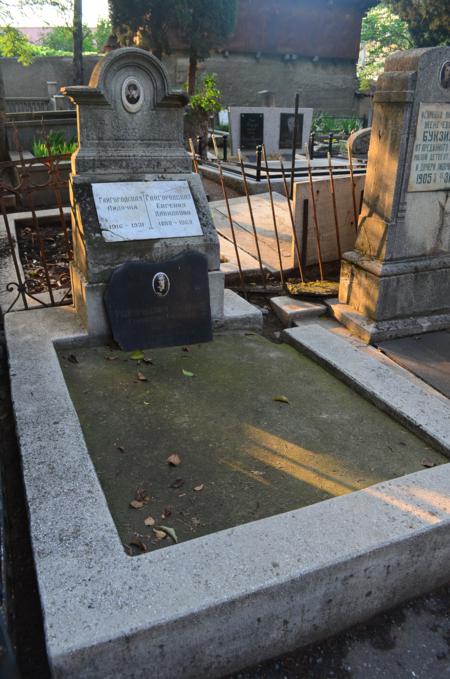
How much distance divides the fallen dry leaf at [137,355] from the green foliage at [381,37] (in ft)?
141

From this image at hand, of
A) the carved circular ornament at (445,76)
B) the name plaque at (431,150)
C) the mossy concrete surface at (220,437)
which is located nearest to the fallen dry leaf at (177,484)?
the mossy concrete surface at (220,437)

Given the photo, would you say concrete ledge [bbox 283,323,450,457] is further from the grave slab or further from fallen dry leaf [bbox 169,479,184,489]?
fallen dry leaf [bbox 169,479,184,489]

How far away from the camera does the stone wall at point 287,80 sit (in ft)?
97.1

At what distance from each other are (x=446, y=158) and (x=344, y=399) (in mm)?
2502

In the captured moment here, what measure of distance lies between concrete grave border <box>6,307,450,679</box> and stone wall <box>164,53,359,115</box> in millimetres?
29269

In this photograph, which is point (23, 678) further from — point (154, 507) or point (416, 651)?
point (416, 651)

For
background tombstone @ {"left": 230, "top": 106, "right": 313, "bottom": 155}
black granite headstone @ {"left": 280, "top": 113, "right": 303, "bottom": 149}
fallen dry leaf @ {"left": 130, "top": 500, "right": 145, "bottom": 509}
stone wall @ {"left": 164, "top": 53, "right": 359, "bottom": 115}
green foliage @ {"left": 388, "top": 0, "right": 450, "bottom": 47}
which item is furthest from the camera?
stone wall @ {"left": 164, "top": 53, "right": 359, "bottom": 115}

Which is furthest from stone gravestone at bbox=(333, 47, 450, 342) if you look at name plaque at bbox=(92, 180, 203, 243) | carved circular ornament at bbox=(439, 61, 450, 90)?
name plaque at bbox=(92, 180, 203, 243)

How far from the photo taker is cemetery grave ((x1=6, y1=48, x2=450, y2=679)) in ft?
6.69

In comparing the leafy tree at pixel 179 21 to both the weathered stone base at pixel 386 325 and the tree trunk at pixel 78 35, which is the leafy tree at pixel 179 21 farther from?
the weathered stone base at pixel 386 325

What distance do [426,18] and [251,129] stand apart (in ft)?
53.7

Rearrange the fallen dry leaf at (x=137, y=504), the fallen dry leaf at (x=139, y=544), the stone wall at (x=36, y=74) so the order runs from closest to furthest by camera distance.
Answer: the fallen dry leaf at (x=139, y=544), the fallen dry leaf at (x=137, y=504), the stone wall at (x=36, y=74)

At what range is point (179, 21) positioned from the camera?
19016 millimetres

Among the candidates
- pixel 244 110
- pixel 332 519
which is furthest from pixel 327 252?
pixel 244 110
